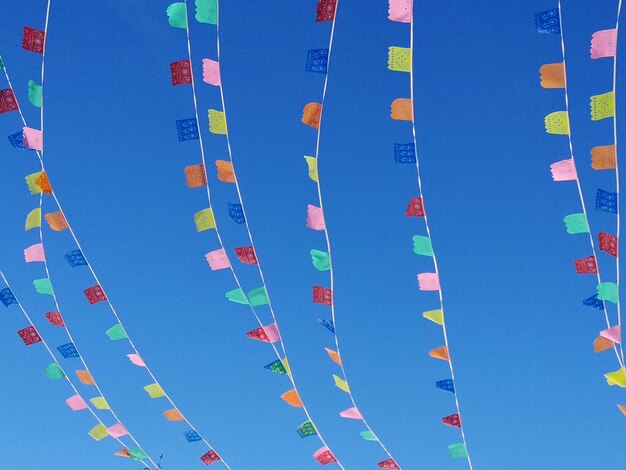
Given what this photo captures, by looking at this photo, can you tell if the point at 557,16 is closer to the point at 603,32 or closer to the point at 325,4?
the point at 603,32

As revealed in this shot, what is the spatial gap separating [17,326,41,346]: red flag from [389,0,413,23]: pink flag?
4935mm

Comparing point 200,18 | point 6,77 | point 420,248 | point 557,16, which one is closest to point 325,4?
point 200,18

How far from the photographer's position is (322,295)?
7109 millimetres

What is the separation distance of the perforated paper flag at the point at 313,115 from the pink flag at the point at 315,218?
0.80 metres

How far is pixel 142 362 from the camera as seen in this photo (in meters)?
7.89

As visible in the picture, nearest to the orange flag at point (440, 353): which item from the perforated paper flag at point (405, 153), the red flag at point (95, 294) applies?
the perforated paper flag at point (405, 153)

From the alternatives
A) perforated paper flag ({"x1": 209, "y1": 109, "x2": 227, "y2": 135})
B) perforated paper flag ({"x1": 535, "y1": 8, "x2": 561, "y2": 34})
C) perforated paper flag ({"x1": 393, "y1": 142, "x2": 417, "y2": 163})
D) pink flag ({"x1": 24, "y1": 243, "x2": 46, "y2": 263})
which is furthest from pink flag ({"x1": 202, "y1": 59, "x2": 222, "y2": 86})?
perforated paper flag ({"x1": 535, "y1": 8, "x2": 561, "y2": 34})

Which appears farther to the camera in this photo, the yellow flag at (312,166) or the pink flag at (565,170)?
the yellow flag at (312,166)

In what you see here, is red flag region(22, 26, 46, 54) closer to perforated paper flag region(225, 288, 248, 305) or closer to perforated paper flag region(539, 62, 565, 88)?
perforated paper flag region(225, 288, 248, 305)

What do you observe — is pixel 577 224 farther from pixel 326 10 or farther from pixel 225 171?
pixel 225 171

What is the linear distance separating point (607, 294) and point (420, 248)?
1598mm

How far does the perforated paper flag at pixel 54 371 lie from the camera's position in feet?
26.6

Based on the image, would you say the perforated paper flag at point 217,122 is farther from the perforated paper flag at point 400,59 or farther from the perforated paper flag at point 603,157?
the perforated paper flag at point 603,157

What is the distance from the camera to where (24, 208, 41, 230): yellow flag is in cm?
696
